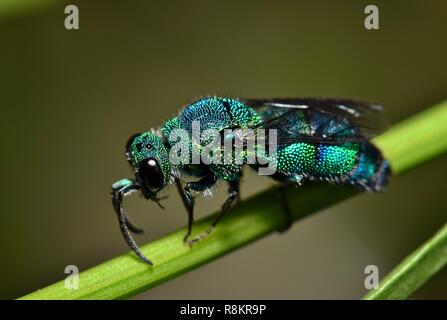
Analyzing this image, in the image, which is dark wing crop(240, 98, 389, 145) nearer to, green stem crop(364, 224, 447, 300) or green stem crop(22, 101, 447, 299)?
green stem crop(22, 101, 447, 299)

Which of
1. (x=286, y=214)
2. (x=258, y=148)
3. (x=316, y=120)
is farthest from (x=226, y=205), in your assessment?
(x=316, y=120)

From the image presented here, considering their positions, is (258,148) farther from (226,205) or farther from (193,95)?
(193,95)

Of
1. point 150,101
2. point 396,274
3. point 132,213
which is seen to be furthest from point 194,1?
point 396,274

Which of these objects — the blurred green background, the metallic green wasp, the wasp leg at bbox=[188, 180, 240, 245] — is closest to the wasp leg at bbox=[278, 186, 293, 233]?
the metallic green wasp

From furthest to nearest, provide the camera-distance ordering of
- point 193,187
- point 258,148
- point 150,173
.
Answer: point 258,148 < point 193,187 < point 150,173

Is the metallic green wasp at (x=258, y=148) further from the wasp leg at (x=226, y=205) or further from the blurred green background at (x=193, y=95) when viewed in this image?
the blurred green background at (x=193, y=95)
